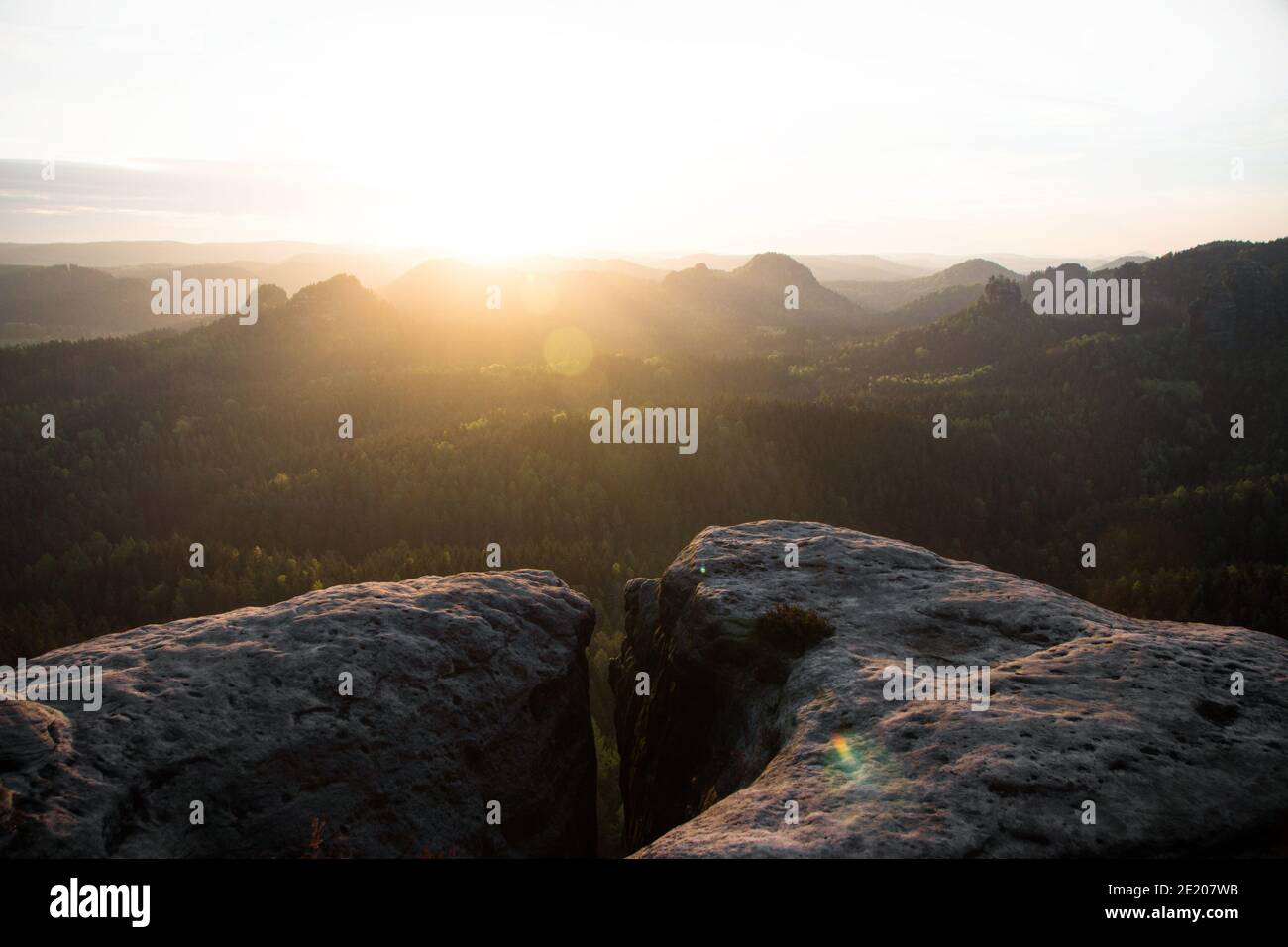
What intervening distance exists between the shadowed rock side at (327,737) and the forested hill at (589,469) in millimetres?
5830

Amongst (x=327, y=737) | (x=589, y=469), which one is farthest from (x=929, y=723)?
(x=589, y=469)

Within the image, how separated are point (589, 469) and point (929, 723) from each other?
2650 centimetres

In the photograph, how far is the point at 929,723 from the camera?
7027mm

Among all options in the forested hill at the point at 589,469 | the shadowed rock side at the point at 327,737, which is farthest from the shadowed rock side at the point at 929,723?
the forested hill at the point at 589,469

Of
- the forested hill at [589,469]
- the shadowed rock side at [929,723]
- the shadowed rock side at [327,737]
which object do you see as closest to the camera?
the shadowed rock side at [929,723]

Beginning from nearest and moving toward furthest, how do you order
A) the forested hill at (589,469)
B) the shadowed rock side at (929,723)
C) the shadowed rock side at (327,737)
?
the shadowed rock side at (929,723) → the shadowed rock side at (327,737) → the forested hill at (589,469)

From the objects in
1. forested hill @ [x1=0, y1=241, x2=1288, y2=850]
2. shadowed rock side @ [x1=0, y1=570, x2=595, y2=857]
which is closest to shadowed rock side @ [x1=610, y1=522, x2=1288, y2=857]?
shadowed rock side @ [x1=0, y1=570, x2=595, y2=857]

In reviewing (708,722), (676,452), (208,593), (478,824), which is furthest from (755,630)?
(676,452)

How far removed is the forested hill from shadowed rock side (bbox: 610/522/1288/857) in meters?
6.61

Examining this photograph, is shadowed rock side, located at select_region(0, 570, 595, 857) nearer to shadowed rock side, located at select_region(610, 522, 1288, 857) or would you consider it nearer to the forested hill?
shadowed rock side, located at select_region(610, 522, 1288, 857)

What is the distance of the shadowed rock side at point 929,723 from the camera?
571 centimetres

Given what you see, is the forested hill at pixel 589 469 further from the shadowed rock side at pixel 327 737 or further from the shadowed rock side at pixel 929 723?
the shadowed rock side at pixel 929 723

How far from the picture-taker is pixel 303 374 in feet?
193
